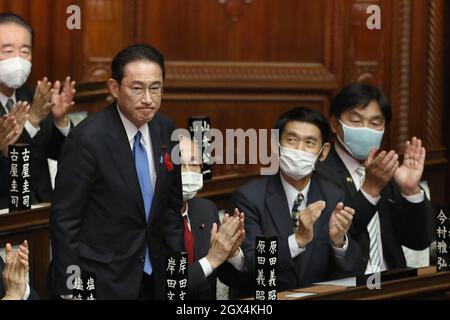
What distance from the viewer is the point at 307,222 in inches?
134

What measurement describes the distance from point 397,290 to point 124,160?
0.71 metres

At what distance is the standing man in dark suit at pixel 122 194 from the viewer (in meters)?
3.15

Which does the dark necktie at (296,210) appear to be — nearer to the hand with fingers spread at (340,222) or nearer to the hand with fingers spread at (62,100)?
the hand with fingers spread at (340,222)

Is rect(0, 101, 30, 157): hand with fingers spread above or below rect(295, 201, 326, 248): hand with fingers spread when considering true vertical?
above

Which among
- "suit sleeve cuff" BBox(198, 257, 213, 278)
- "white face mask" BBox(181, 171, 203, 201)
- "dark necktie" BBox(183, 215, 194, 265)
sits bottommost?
"suit sleeve cuff" BBox(198, 257, 213, 278)

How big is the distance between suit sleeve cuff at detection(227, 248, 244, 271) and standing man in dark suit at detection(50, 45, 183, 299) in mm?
163

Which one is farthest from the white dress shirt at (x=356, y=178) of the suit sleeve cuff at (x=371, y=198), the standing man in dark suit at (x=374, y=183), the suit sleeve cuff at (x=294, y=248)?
the suit sleeve cuff at (x=294, y=248)

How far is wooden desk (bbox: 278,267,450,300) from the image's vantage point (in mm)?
3168

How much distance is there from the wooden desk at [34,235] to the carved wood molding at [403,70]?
1.44 m

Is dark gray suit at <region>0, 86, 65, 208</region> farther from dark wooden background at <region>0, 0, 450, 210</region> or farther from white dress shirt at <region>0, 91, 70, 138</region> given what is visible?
dark wooden background at <region>0, 0, 450, 210</region>

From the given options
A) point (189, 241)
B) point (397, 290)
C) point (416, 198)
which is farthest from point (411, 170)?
point (189, 241)

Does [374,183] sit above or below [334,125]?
below

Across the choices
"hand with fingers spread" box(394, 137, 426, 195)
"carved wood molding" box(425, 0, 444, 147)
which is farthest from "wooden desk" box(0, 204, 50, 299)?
"carved wood molding" box(425, 0, 444, 147)

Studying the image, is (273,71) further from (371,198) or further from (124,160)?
(124,160)
